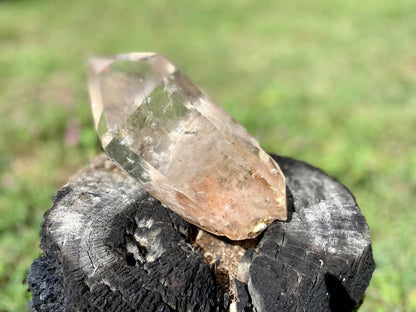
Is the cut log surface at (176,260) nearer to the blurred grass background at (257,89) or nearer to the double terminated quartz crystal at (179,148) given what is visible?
the double terminated quartz crystal at (179,148)

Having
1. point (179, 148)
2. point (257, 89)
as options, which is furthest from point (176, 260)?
point (257, 89)

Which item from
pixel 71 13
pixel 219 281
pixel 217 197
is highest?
pixel 217 197

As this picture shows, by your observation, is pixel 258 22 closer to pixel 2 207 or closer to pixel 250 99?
pixel 250 99

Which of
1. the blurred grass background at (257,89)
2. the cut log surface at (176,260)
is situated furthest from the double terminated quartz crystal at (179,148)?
the blurred grass background at (257,89)

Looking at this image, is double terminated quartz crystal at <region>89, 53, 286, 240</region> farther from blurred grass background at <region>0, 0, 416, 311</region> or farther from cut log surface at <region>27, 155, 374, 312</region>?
blurred grass background at <region>0, 0, 416, 311</region>

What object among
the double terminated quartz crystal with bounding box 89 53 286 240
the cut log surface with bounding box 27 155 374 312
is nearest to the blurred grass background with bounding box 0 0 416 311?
the cut log surface with bounding box 27 155 374 312

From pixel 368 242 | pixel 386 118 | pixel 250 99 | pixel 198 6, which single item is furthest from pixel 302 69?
pixel 368 242
